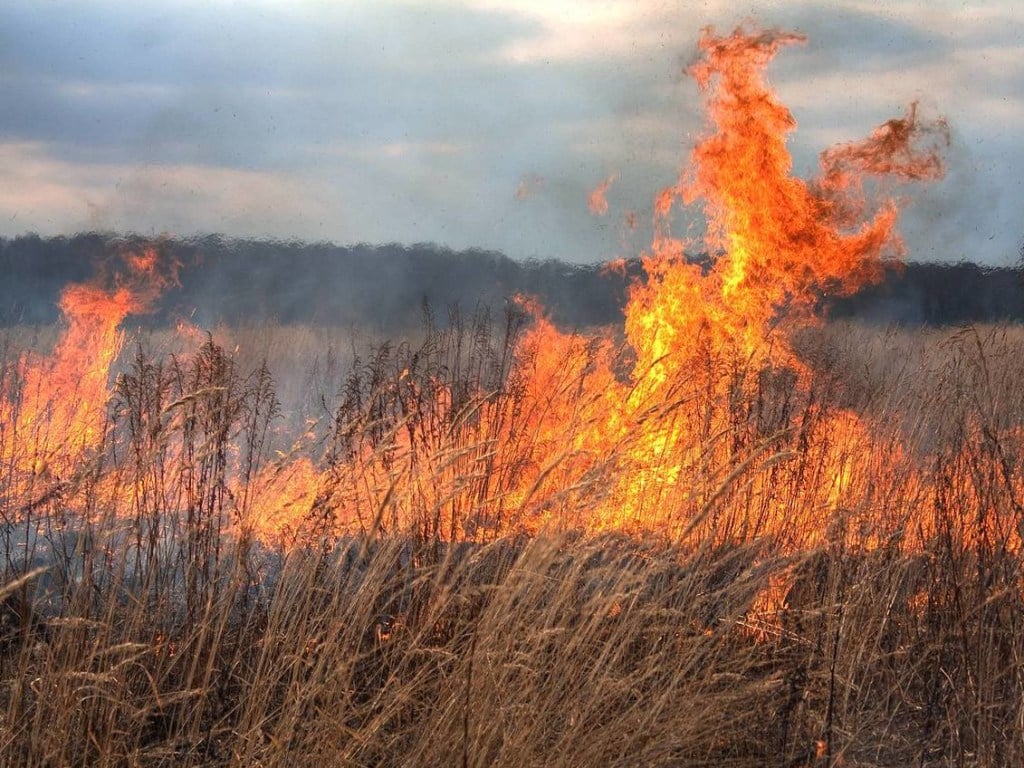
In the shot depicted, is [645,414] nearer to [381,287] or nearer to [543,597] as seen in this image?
[543,597]

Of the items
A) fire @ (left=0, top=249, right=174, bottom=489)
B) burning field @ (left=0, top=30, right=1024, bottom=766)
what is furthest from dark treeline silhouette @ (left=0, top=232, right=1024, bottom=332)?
burning field @ (left=0, top=30, right=1024, bottom=766)

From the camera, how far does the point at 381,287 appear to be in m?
31.0

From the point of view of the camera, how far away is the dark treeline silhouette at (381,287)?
2389 centimetres

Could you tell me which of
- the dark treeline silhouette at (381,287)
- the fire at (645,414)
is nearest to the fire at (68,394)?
the fire at (645,414)

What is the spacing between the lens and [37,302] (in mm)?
24734

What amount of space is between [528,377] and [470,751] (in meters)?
3.64

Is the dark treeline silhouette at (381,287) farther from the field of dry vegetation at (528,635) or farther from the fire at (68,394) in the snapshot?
the field of dry vegetation at (528,635)

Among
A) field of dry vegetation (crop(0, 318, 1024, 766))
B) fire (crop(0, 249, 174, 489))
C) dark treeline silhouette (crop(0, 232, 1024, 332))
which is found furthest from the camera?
dark treeline silhouette (crop(0, 232, 1024, 332))

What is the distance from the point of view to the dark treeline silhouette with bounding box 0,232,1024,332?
23.9 meters

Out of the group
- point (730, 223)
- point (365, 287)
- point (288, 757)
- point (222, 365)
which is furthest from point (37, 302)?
point (288, 757)

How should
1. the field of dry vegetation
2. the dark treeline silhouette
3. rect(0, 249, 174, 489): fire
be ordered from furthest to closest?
the dark treeline silhouette → rect(0, 249, 174, 489): fire → the field of dry vegetation

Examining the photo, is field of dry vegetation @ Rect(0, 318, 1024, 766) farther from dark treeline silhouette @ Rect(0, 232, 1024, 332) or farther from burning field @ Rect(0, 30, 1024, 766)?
dark treeline silhouette @ Rect(0, 232, 1024, 332)

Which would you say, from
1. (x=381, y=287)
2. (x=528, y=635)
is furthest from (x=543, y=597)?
(x=381, y=287)

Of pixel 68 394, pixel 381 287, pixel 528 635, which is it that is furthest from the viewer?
pixel 381 287
